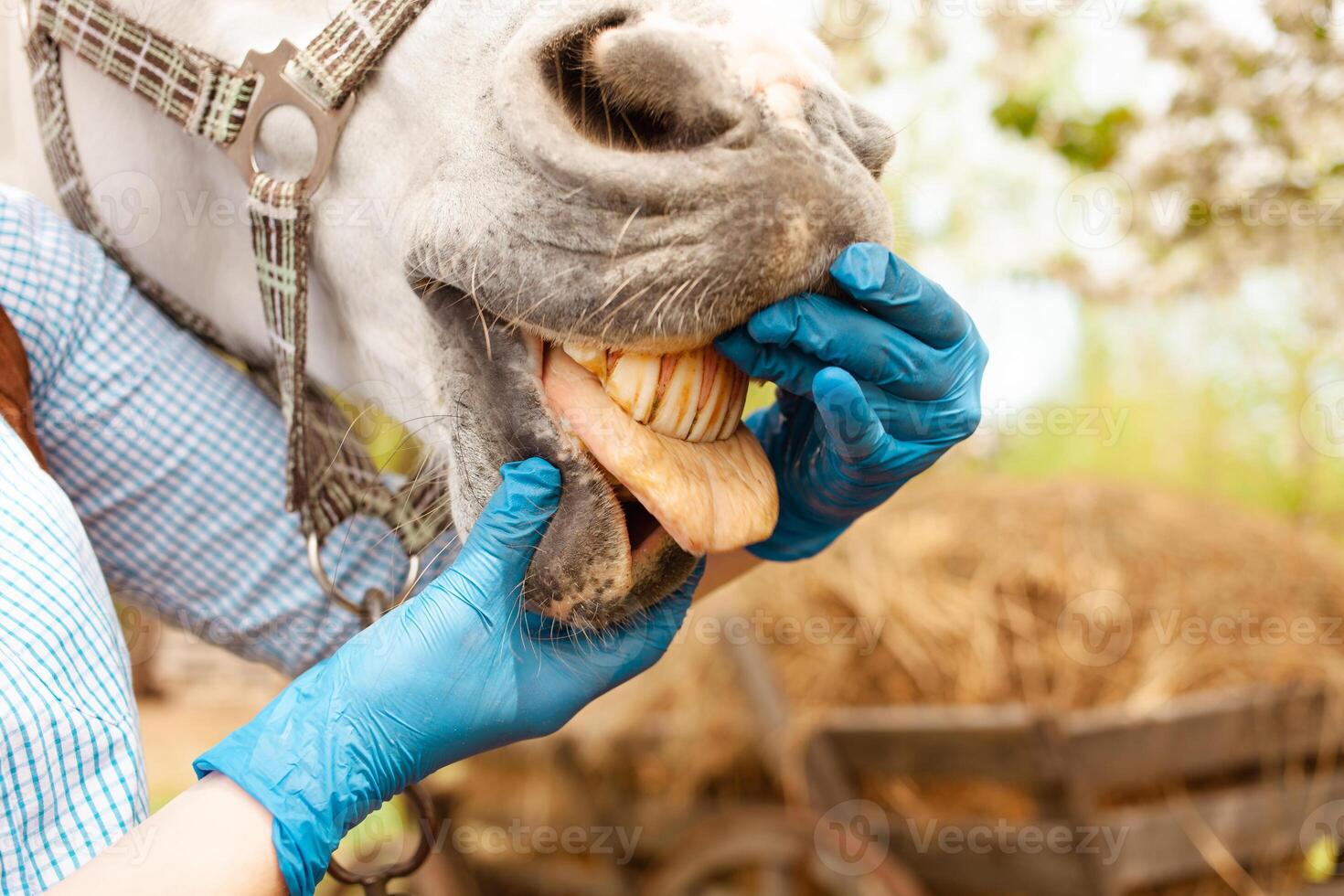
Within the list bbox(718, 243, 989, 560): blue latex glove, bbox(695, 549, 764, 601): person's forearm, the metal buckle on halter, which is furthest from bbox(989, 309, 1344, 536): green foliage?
the metal buckle on halter

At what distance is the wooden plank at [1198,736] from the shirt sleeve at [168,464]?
91.7 inches

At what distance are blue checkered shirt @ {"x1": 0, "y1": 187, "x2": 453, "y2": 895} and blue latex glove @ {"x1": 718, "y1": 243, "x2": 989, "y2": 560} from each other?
1.90 feet

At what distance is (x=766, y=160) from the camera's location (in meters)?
0.92

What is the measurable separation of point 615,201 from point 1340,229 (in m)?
3.15

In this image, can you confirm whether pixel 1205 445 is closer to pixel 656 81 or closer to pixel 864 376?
pixel 864 376

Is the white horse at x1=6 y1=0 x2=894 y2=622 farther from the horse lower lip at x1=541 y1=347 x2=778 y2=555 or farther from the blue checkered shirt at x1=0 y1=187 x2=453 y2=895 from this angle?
the blue checkered shirt at x1=0 y1=187 x2=453 y2=895

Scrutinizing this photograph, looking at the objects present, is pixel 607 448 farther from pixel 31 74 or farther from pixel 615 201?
pixel 31 74

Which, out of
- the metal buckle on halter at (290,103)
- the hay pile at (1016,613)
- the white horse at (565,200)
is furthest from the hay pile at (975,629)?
the metal buckle on halter at (290,103)

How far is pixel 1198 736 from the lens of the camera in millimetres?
2994

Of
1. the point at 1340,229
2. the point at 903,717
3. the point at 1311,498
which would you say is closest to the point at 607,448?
the point at 903,717

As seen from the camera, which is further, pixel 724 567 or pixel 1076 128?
pixel 1076 128

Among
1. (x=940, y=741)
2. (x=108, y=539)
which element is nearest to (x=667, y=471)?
(x=108, y=539)

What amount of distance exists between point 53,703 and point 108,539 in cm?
58

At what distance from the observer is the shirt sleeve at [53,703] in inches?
36.8
